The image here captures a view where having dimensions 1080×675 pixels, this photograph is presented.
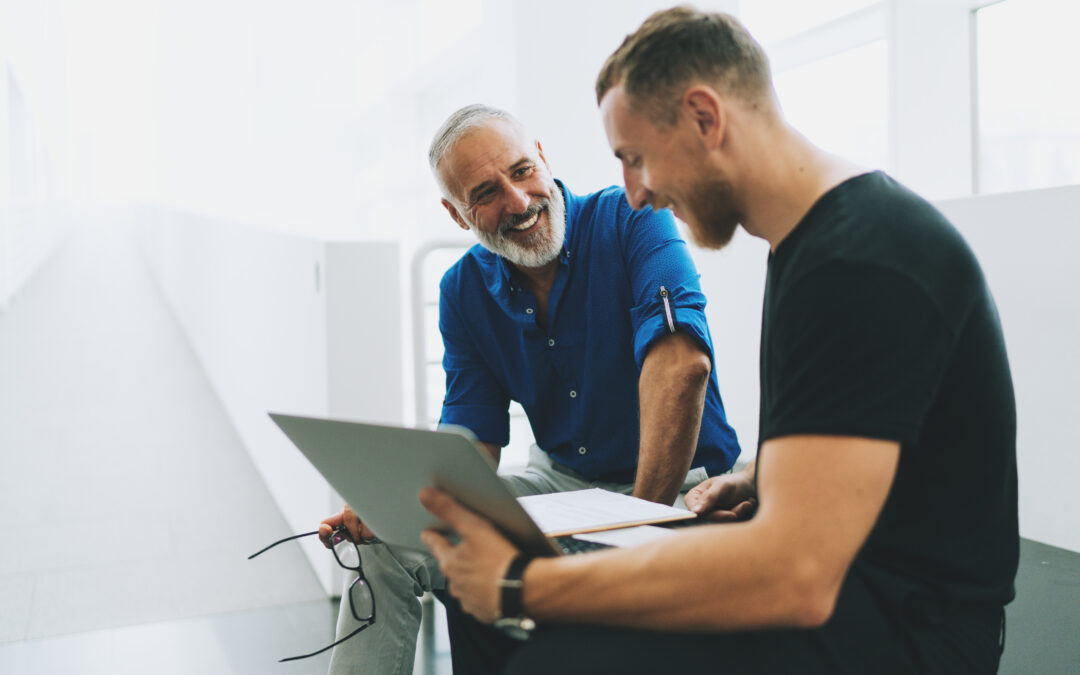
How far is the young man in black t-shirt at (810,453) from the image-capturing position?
2.63 feet

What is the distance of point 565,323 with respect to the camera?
171cm

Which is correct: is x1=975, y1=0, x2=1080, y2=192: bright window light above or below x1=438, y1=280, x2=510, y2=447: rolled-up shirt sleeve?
above

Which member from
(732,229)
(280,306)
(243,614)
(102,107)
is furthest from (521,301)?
(102,107)

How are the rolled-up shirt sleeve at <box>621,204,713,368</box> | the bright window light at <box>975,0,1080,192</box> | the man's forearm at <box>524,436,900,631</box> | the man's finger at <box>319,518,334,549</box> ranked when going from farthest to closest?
1. the bright window light at <box>975,0,1080,192</box>
2. the rolled-up shirt sleeve at <box>621,204,713,368</box>
3. the man's finger at <box>319,518,334,549</box>
4. the man's forearm at <box>524,436,900,631</box>

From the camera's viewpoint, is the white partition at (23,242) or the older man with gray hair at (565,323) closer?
the older man with gray hair at (565,323)

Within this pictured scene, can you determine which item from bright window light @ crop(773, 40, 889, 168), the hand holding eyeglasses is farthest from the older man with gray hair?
bright window light @ crop(773, 40, 889, 168)

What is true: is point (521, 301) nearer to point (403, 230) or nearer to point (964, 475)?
point (964, 475)

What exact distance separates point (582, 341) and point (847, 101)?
6.98 ft

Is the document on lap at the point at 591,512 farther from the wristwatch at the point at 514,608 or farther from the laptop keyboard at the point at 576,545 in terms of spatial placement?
the wristwatch at the point at 514,608

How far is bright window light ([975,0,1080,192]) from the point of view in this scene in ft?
8.47

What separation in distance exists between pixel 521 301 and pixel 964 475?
3.25 ft

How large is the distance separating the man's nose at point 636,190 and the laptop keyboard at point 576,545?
0.41 m

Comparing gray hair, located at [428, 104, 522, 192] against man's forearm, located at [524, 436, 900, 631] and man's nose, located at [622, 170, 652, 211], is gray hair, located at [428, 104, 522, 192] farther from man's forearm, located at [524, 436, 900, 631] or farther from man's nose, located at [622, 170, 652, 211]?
man's forearm, located at [524, 436, 900, 631]

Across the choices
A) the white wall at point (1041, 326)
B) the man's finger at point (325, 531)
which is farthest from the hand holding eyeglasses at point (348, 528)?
the white wall at point (1041, 326)
